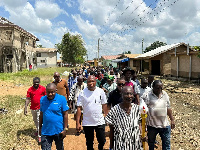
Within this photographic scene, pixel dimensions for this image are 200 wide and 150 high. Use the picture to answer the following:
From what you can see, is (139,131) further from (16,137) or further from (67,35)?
(67,35)

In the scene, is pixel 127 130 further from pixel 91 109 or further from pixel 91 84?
pixel 91 84

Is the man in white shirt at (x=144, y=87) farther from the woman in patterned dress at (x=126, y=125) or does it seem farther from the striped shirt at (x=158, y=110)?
the woman in patterned dress at (x=126, y=125)

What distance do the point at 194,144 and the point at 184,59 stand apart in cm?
1529

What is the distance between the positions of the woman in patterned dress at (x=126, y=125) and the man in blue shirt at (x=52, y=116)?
3.48 ft

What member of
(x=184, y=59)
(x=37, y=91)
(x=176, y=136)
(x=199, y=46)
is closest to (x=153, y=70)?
(x=184, y=59)

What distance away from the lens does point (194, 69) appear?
16.3 metres

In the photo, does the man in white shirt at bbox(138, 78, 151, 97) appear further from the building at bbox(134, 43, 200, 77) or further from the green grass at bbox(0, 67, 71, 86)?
the building at bbox(134, 43, 200, 77)

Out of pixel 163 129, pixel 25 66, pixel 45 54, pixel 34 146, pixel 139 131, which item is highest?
pixel 45 54

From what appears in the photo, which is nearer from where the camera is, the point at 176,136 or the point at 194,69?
the point at 176,136

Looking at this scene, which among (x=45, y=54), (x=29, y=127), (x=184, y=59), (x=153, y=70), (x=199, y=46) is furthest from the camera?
(x=45, y=54)

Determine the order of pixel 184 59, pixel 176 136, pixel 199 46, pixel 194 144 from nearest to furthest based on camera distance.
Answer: pixel 194 144, pixel 176 136, pixel 199 46, pixel 184 59

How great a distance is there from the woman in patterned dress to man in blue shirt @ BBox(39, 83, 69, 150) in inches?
41.7

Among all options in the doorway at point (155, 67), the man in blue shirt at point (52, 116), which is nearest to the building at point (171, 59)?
the doorway at point (155, 67)

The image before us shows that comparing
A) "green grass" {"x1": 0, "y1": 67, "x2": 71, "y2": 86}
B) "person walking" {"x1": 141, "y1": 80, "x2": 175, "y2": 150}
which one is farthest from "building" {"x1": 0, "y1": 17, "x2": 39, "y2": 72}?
"person walking" {"x1": 141, "y1": 80, "x2": 175, "y2": 150}
